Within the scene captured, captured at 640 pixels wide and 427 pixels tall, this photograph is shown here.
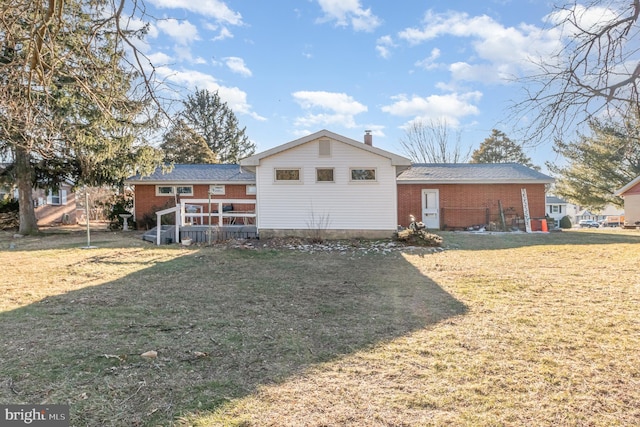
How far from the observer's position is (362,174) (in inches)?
491

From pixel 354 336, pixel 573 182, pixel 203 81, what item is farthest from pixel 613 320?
pixel 573 182

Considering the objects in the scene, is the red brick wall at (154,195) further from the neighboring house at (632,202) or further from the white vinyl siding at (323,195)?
the neighboring house at (632,202)

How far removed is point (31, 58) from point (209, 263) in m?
5.36

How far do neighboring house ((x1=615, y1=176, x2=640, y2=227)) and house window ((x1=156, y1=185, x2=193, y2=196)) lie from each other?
24.9 meters

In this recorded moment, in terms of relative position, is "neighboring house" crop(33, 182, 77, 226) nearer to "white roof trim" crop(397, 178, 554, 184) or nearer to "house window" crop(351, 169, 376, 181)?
"house window" crop(351, 169, 376, 181)

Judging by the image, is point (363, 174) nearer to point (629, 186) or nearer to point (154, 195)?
point (154, 195)

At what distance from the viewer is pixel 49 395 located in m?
2.38

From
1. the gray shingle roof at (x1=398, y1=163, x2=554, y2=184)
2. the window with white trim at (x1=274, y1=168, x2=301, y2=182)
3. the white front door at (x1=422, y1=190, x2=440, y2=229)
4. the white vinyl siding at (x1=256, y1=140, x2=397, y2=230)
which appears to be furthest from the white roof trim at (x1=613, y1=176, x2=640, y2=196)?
the window with white trim at (x1=274, y1=168, x2=301, y2=182)

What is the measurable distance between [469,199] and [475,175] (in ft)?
4.41

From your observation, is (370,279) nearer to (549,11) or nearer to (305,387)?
(305,387)

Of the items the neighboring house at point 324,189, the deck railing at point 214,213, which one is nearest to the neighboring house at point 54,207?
the deck railing at point 214,213

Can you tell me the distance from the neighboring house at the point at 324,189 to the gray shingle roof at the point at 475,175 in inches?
202

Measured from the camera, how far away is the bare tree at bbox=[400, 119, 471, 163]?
29.9 meters

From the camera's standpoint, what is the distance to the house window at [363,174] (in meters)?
12.4
